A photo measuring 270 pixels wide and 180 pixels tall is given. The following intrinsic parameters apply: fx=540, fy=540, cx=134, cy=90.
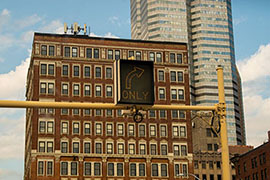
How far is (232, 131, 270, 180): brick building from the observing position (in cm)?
11150

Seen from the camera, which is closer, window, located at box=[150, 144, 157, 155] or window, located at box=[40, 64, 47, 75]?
window, located at box=[40, 64, 47, 75]

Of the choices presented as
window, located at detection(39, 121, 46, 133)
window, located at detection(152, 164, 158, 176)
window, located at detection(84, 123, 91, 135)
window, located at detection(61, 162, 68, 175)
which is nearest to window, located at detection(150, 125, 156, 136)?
window, located at detection(152, 164, 158, 176)

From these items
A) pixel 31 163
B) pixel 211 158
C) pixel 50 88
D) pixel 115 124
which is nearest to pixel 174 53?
pixel 115 124

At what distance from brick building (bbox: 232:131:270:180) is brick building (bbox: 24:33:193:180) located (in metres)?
17.5

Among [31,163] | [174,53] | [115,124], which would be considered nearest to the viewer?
[31,163]

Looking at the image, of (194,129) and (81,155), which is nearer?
(81,155)

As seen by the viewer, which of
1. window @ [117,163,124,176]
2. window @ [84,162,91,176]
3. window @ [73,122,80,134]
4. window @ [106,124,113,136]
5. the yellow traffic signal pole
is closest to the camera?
the yellow traffic signal pole

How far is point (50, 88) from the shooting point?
101 metres

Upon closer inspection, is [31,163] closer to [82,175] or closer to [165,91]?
[82,175]

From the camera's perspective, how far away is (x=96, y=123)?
102062mm

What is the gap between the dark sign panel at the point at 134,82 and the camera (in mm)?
15672

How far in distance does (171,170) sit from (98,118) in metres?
17.2

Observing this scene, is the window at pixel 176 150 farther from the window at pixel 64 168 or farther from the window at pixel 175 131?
the window at pixel 64 168

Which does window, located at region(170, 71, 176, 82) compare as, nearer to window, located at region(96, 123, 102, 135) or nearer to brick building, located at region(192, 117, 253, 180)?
window, located at region(96, 123, 102, 135)
